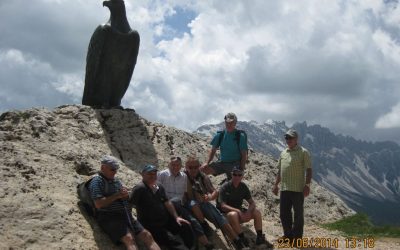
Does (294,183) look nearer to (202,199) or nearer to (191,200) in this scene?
(202,199)

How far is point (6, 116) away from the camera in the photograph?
12.1m

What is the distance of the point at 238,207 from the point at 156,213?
217cm

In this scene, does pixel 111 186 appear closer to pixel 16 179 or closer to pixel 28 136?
pixel 16 179

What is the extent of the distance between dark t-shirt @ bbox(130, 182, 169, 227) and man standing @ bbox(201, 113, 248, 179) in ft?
8.78

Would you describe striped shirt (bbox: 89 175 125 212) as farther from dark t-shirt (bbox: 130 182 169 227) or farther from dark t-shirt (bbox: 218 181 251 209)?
dark t-shirt (bbox: 218 181 251 209)

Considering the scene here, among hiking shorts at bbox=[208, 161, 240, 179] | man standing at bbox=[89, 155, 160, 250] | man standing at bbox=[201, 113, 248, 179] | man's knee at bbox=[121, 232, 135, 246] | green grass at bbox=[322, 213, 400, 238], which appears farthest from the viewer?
green grass at bbox=[322, 213, 400, 238]

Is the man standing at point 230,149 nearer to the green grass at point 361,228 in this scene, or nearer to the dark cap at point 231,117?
the dark cap at point 231,117

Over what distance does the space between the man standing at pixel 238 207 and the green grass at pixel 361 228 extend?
329 cm

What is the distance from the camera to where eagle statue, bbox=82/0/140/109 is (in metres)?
13.8

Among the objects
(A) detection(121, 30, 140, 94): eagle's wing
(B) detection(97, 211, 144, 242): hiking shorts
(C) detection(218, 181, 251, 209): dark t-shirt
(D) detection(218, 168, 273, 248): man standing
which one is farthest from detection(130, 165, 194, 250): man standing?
(A) detection(121, 30, 140, 94): eagle's wing

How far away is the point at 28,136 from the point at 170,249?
15.1 ft
